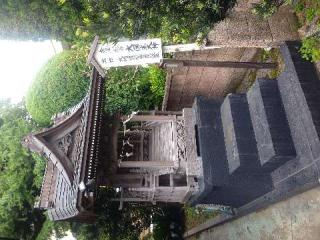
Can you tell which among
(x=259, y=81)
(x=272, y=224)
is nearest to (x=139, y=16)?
(x=259, y=81)

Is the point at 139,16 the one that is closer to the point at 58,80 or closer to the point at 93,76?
the point at 93,76

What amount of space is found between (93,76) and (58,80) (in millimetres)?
4468

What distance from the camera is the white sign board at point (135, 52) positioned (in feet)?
23.8

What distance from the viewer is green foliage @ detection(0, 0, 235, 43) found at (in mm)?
7391

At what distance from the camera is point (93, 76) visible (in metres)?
8.54

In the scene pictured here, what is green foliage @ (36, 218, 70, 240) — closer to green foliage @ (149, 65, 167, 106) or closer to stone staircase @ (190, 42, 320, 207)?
green foliage @ (149, 65, 167, 106)

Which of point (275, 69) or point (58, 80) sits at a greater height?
point (58, 80)

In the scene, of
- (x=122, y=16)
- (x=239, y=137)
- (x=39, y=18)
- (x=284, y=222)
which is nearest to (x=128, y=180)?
(x=239, y=137)

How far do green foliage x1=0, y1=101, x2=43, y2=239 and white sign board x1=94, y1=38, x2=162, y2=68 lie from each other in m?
7.43

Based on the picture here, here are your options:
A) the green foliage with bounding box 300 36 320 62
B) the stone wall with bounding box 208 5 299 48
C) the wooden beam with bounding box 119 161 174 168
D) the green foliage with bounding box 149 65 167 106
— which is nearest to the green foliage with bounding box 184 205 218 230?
the wooden beam with bounding box 119 161 174 168

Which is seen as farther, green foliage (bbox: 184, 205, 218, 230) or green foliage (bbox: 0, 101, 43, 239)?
green foliage (bbox: 0, 101, 43, 239)

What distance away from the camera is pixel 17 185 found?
13727 millimetres

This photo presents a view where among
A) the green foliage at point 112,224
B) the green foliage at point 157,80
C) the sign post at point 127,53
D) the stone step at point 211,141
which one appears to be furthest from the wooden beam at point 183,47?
the green foliage at point 112,224

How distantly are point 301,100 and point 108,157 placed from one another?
191 inches
